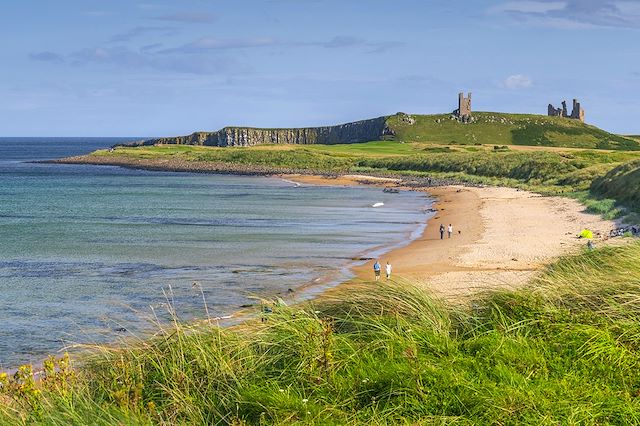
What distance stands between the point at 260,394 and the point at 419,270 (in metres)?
18.5

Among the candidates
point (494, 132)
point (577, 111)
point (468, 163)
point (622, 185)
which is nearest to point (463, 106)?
point (494, 132)

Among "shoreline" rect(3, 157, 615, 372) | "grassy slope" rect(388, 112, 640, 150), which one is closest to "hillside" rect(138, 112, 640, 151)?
"grassy slope" rect(388, 112, 640, 150)

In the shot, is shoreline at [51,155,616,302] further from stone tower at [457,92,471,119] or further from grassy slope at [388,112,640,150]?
stone tower at [457,92,471,119]

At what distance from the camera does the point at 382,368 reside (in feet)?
23.9

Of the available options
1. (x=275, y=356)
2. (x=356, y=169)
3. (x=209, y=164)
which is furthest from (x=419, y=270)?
(x=209, y=164)

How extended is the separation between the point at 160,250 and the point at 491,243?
44.0 ft

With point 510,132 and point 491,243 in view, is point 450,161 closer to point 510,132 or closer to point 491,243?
point 491,243

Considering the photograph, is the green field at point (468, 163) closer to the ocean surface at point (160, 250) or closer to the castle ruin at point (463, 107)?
the ocean surface at point (160, 250)

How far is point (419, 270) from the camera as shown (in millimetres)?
25031

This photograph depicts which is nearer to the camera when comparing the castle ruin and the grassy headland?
the grassy headland

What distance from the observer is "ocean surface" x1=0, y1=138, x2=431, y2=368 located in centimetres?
1933

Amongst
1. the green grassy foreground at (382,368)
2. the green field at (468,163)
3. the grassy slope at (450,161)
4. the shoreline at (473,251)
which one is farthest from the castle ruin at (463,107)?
the green grassy foreground at (382,368)

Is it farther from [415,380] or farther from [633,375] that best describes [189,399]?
[633,375]

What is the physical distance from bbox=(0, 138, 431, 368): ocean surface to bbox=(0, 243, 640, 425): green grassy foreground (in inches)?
67.0
